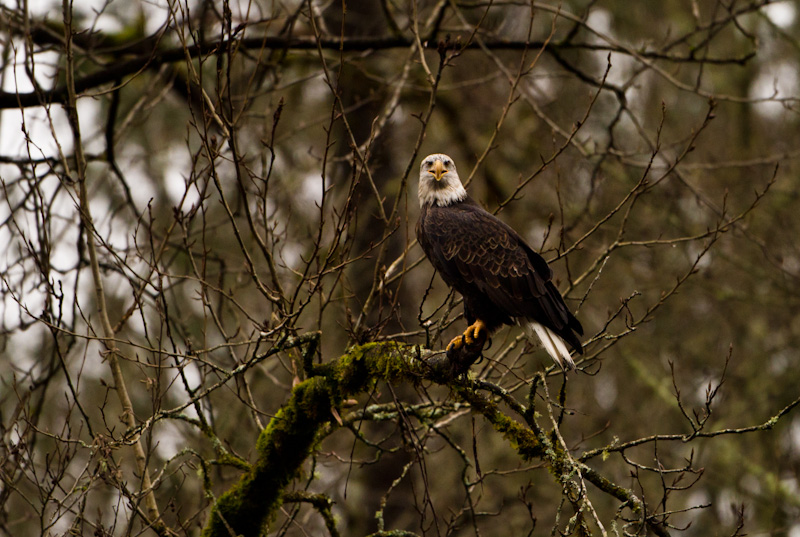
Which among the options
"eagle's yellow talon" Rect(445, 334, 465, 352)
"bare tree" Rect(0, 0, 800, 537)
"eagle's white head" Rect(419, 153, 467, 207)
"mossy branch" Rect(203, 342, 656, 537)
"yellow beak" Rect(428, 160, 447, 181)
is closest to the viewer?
"mossy branch" Rect(203, 342, 656, 537)

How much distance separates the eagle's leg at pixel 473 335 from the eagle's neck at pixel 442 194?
964 mm

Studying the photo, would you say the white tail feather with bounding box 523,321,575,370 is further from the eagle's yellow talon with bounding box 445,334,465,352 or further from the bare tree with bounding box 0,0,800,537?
the bare tree with bounding box 0,0,800,537

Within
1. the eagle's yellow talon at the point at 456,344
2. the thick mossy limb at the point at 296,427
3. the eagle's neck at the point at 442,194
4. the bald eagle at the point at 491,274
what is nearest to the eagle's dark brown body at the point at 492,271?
the bald eagle at the point at 491,274

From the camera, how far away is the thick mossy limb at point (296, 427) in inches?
157

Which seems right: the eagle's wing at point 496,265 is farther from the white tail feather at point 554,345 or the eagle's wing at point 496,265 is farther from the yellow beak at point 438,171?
the yellow beak at point 438,171

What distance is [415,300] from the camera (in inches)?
365

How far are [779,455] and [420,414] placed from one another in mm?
4827

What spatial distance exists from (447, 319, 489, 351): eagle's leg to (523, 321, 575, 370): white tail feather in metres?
0.25

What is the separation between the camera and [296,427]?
414cm

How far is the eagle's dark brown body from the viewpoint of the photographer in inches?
178

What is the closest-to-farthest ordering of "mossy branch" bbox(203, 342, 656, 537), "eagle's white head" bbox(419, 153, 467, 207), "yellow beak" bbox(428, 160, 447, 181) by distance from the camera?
"mossy branch" bbox(203, 342, 656, 537)
"yellow beak" bbox(428, 160, 447, 181)
"eagle's white head" bbox(419, 153, 467, 207)

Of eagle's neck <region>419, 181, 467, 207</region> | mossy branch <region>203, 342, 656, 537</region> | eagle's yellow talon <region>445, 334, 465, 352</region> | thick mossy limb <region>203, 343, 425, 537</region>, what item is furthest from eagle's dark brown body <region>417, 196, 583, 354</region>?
thick mossy limb <region>203, 343, 425, 537</region>

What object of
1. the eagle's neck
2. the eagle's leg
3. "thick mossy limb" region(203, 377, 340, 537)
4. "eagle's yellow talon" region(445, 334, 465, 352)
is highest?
the eagle's neck

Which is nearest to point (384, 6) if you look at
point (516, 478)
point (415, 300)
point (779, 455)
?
point (415, 300)
